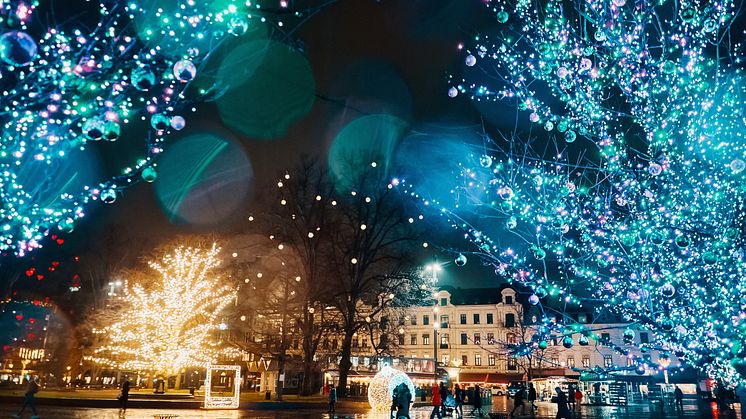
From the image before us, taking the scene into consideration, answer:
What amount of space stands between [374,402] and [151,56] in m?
18.7

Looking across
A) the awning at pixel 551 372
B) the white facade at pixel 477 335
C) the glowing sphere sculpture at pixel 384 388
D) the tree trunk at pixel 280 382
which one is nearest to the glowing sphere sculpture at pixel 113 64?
the glowing sphere sculpture at pixel 384 388

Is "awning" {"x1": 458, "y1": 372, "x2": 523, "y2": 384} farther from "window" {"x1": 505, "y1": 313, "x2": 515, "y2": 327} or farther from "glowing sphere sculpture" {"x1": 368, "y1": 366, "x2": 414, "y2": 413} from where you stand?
"glowing sphere sculpture" {"x1": 368, "y1": 366, "x2": 414, "y2": 413}

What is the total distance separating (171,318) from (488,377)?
45946 millimetres

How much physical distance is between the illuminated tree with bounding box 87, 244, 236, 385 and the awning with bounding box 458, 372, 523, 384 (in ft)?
137

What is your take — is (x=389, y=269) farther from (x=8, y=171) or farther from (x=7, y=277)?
(x=8, y=171)

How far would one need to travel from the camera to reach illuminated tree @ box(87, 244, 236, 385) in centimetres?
2775

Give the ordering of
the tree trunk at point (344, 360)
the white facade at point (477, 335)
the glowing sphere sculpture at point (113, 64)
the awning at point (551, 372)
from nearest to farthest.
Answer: the glowing sphere sculpture at point (113, 64), the tree trunk at point (344, 360), the awning at point (551, 372), the white facade at point (477, 335)

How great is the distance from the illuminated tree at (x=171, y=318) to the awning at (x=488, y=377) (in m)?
41.8

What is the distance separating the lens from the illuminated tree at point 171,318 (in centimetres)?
2775

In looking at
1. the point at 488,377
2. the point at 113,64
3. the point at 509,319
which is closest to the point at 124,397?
the point at 113,64

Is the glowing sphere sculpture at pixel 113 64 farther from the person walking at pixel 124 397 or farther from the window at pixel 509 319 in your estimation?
the window at pixel 509 319

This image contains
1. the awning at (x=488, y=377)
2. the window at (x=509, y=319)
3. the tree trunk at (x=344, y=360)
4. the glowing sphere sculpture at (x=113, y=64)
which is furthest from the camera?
the window at (x=509, y=319)

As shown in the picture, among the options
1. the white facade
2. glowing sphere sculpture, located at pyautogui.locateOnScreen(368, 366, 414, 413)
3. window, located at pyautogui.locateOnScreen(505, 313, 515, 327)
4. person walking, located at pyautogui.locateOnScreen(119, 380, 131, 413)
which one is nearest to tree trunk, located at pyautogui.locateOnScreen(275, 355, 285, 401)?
glowing sphere sculpture, located at pyautogui.locateOnScreen(368, 366, 414, 413)

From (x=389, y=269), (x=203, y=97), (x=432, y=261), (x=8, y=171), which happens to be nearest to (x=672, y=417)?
(x=432, y=261)
